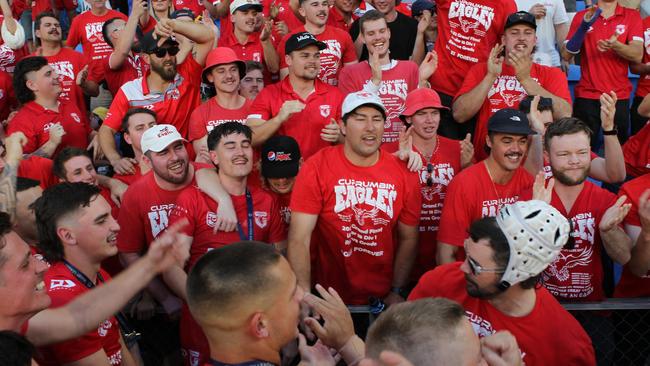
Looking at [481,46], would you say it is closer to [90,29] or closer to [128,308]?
[128,308]

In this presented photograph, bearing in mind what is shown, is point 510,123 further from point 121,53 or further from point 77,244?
point 121,53

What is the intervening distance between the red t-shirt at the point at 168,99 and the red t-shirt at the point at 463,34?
239 centimetres

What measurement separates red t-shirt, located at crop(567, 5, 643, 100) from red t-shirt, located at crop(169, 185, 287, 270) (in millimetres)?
4362

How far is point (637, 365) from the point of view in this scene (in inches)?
177

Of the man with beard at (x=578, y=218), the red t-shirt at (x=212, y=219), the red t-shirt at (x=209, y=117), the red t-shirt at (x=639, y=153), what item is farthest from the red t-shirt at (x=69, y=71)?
the red t-shirt at (x=639, y=153)

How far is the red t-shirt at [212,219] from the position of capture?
14.8ft

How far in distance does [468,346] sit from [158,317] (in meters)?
2.88

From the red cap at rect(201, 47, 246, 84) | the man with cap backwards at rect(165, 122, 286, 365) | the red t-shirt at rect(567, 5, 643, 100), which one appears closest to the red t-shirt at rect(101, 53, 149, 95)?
the red cap at rect(201, 47, 246, 84)

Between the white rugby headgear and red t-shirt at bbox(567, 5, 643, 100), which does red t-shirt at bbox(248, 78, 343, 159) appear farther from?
red t-shirt at bbox(567, 5, 643, 100)

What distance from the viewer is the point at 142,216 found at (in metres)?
4.84

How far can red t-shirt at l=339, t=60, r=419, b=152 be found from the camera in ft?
20.2

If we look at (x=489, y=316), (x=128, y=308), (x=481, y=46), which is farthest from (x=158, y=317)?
(x=481, y=46)

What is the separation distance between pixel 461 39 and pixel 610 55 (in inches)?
77.1

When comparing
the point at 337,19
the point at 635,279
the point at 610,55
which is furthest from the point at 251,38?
the point at 635,279
